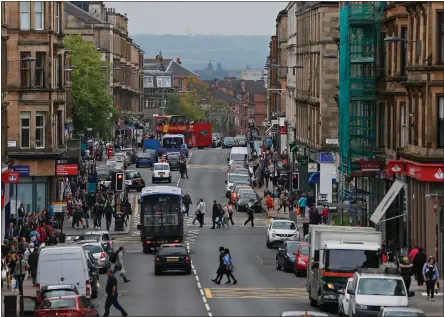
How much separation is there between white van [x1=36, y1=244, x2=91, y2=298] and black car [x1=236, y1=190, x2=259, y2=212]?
4441 cm

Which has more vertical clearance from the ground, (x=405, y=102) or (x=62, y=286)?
(x=405, y=102)

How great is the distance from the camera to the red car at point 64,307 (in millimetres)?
38312

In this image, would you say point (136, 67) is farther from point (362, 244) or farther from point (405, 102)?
point (362, 244)

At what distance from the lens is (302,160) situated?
10331 centimetres

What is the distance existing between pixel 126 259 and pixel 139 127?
107707 mm

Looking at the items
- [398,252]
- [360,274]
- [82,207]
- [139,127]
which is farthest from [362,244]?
[139,127]

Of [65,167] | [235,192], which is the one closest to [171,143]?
[235,192]

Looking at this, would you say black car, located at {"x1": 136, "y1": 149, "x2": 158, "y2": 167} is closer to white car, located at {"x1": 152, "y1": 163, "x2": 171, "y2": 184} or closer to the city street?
white car, located at {"x1": 152, "y1": 163, "x2": 171, "y2": 184}

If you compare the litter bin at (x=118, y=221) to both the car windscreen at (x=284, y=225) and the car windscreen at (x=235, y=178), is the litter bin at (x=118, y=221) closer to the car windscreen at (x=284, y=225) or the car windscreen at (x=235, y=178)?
the car windscreen at (x=284, y=225)

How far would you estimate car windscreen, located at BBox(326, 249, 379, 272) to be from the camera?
4441 centimetres

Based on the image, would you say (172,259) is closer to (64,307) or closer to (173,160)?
(64,307)

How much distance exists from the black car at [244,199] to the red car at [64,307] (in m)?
51.0

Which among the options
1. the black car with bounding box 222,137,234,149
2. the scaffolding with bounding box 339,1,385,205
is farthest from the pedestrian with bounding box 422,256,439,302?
the black car with bounding box 222,137,234,149

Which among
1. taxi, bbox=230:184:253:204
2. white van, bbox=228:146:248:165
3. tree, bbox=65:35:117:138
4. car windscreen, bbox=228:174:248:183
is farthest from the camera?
white van, bbox=228:146:248:165
